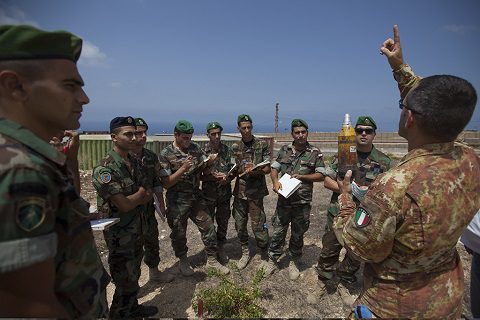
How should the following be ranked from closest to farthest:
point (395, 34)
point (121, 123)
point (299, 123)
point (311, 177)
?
point (395, 34) < point (121, 123) < point (311, 177) < point (299, 123)

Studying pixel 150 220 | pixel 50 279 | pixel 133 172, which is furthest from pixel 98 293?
pixel 150 220

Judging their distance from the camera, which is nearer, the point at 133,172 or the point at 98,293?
the point at 98,293

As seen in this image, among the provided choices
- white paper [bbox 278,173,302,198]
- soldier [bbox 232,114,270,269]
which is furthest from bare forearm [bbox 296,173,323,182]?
soldier [bbox 232,114,270,269]

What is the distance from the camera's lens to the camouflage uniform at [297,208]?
14.9ft

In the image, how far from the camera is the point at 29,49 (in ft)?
3.66

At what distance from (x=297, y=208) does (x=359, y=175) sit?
4.12ft

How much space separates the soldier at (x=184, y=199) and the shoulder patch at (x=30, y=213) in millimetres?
3346

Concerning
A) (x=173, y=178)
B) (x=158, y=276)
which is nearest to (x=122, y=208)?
(x=173, y=178)

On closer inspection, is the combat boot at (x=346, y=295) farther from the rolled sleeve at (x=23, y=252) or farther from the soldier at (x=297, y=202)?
the rolled sleeve at (x=23, y=252)

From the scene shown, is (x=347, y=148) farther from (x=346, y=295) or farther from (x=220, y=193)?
(x=220, y=193)

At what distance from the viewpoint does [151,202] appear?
4.09 meters

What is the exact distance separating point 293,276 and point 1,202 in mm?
4327

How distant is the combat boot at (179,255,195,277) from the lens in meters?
4.50

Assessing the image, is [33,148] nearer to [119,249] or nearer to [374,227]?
[374,227]
